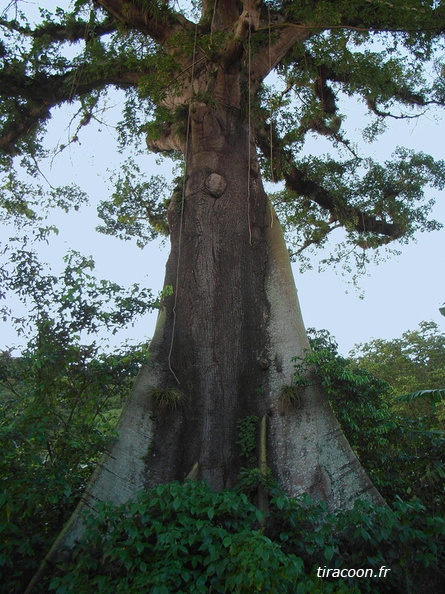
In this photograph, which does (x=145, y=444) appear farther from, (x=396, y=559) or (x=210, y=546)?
(x=396, y=559)

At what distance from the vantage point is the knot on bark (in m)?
6.01

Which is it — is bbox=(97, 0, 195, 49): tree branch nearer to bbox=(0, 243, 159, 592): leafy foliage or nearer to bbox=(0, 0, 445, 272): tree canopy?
bbox=(0, 0, 445, 272): tree canopy

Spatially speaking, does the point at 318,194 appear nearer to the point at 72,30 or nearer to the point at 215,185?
the point at 215,185

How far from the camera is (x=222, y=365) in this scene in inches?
200

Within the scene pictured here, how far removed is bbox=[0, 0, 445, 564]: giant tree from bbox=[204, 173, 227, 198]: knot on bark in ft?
0.06

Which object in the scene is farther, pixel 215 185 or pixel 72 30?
pixel 72 30

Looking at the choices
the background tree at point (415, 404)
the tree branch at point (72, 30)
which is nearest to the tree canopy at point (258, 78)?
the tree branch at point (72, 30)

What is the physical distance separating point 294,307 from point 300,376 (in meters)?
0.95

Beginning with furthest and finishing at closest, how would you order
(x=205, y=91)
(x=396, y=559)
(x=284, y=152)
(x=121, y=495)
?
(x=284, y=152), (x=205, y=91), (x=121, y=495), (x=396, y=559)

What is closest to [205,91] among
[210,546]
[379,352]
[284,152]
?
[284,152]

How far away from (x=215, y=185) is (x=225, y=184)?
0.50 feet

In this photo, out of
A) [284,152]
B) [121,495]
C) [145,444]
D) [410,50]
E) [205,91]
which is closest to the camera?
[121,495]

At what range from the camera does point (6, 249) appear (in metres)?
4.77

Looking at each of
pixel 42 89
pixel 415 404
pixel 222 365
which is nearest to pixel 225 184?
pixel 222 365
